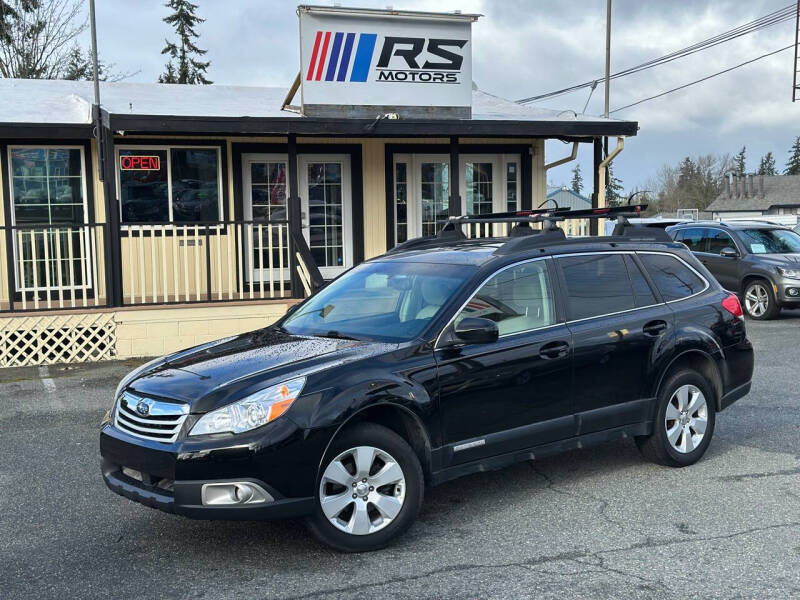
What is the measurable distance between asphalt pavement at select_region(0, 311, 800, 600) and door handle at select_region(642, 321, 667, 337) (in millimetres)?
1009

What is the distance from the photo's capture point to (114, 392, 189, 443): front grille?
4.40m

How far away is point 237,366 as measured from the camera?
15.6ft

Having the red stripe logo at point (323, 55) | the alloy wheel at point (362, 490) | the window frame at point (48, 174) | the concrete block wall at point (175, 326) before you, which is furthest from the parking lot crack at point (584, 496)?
the window frame at point (48, 174)

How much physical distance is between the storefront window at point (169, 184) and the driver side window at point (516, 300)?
28.9 ft

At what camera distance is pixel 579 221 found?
13.8 m

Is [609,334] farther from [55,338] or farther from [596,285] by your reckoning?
[55,338]

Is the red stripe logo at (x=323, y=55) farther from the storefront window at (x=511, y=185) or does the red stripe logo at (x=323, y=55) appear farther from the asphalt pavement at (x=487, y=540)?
the asphalt pavement at (x=487, y=540)

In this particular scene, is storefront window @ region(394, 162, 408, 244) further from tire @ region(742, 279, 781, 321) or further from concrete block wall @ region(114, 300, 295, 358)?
tire @ region(742, 279, 781, 321)

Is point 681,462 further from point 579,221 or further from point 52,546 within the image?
point 579,221

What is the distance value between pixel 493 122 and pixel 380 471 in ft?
29.6

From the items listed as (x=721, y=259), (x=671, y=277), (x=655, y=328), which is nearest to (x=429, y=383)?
(x=655, y=328)

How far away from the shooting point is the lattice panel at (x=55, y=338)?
1090 cm

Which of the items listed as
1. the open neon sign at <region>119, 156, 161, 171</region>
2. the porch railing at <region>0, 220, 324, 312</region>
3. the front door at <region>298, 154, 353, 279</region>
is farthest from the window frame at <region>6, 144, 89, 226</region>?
the front door at <region>298, 154, 353, 279</region>

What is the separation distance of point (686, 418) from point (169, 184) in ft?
32.3
